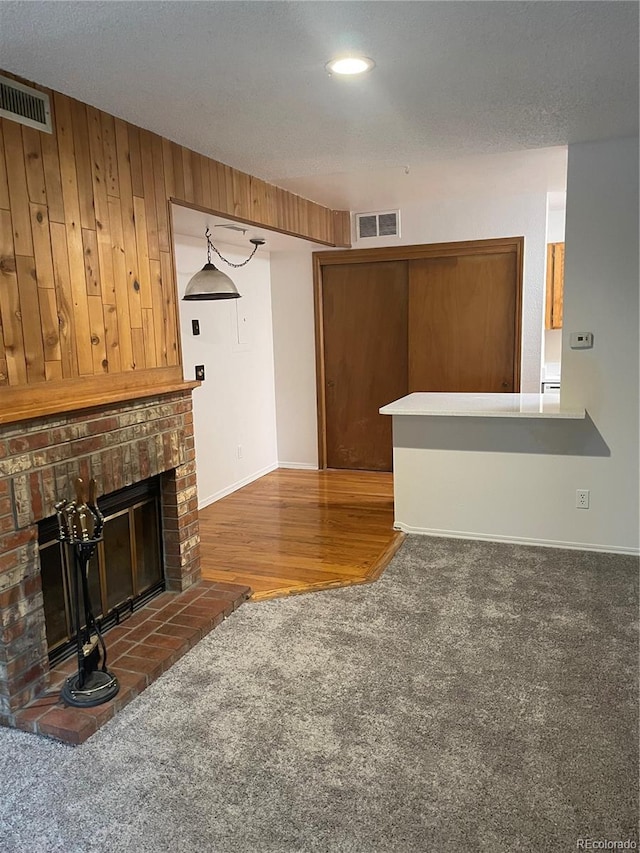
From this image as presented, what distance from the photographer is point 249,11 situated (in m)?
1.89

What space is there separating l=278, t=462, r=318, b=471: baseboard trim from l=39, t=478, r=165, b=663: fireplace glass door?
3.13m

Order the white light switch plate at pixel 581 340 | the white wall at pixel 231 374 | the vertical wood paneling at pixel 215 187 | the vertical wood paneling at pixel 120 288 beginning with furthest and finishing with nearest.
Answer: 1. the white wall at pixel 231 374
2. the white light switch plate at pixel 581 340
3. the vertical wood paneling at pixel 215 187
4. the vertical wood paneling at pixel 120 288

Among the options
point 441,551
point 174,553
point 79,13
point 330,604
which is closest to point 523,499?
point 441,551

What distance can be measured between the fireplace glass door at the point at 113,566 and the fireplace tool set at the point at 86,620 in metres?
0.21

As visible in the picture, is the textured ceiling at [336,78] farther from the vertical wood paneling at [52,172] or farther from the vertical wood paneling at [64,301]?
the vertical wood paneling at [64,301]

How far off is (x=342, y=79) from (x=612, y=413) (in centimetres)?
240

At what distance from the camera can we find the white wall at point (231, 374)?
16.2 feet

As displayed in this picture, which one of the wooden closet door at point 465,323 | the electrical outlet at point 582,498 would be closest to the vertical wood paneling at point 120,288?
the electrical outlet at point 582,498

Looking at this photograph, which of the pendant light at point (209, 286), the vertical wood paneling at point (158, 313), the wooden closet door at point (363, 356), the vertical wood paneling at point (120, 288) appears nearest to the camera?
the vertical wood paneling at point (120, 288)

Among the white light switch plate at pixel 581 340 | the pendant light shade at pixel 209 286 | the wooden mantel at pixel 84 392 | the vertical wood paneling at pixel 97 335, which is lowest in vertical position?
the wooden mantel at pixel 84 392

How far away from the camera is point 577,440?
383 centimetres

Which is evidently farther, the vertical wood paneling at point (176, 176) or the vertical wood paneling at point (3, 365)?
the vertical wood paneling at point (176, 176)

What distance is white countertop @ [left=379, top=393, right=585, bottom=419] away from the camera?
12.5 feet

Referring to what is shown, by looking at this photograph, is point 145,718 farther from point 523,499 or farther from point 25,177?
point 523,499
